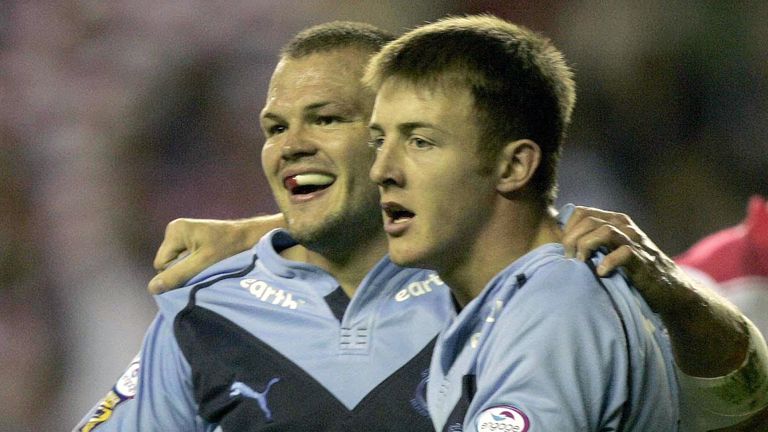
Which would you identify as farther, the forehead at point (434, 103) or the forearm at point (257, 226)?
the forearm at point (257, 226)

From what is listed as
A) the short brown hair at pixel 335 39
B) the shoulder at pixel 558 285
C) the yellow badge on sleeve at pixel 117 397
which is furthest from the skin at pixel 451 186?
the yellow badge on sleeve at pixel 117 397

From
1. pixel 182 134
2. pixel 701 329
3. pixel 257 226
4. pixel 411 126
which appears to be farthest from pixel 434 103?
pixel 182 134

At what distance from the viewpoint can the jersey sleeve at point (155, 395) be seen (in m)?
2.53

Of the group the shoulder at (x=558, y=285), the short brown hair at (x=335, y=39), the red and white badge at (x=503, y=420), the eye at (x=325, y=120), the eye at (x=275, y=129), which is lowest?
the red and white badge at (x=503, y=420)

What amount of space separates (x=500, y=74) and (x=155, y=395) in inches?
40.6

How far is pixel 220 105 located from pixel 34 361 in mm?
1263

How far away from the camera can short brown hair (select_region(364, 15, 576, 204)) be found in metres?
1.93

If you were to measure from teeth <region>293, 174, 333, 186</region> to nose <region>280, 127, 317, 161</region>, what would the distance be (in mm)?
38

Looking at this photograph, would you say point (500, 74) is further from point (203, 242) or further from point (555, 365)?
point (203, 242)

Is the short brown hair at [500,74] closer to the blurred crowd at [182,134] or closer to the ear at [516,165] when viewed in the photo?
the ear at [516,165]

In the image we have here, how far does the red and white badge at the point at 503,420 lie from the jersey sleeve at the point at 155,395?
92cm

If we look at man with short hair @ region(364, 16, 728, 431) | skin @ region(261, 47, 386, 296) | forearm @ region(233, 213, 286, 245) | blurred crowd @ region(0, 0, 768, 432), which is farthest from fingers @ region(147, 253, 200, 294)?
blurred crowd @ region(0, 0, 768, 432)

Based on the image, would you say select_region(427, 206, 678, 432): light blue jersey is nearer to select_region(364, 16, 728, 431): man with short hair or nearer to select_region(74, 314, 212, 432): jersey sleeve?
select_region(364, 16, 728, 431): man with short hair

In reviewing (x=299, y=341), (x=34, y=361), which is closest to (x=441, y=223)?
(x=299, y=341)
